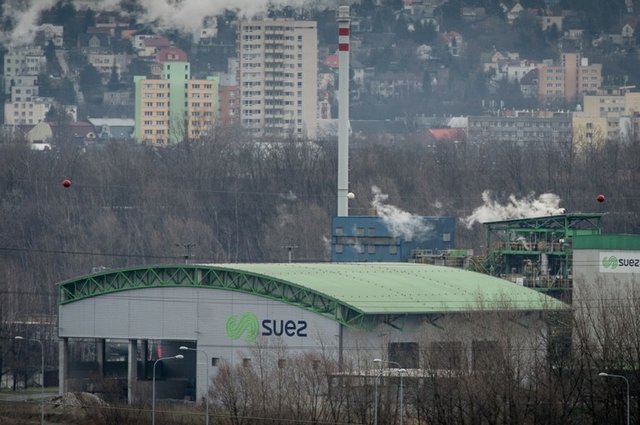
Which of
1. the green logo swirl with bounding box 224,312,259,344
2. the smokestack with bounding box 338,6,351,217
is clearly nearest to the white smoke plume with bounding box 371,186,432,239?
the smokestack with bounding box 338,6,351,217

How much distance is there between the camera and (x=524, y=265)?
3127 inches

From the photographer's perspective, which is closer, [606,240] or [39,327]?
[606,240]

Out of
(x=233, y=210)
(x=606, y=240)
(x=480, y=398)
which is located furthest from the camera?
(x=233, y=210)

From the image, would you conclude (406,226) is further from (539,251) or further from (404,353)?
(404,353)

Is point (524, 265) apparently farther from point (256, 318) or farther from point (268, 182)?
point (268, 182)

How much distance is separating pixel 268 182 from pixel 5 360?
59366 millimetres

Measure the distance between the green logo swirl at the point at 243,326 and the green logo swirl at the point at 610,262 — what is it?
481 inches

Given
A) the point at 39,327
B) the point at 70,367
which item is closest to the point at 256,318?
the point at 70,367

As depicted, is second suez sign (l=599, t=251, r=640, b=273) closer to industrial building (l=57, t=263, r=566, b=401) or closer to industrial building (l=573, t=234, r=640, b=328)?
industrial building (l=573, t=234, r=640, b=328)

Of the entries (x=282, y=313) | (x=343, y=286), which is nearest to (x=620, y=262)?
(x=343, y=286)

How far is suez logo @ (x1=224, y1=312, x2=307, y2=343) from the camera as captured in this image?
68000mm

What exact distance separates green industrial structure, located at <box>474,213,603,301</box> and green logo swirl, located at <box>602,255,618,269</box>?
11.4 ft

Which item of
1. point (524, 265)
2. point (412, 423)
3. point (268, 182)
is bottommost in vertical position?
point (412, 423)

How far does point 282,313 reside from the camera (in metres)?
68.4
